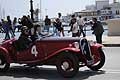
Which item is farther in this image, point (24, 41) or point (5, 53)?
point (5, 53)

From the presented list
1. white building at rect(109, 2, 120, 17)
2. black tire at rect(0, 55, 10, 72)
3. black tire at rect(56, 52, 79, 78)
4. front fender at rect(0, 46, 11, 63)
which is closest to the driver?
front fender at rect(0, 46, 11, 63)

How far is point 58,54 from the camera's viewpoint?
1073 cm

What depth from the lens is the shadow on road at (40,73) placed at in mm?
10805

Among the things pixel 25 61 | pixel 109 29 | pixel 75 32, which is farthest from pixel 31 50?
pixel 109 29

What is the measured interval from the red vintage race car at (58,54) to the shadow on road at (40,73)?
0.70ft

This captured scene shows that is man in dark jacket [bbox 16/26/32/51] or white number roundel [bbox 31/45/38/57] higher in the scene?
man in dark jacket [bbox 16/26/32/51]

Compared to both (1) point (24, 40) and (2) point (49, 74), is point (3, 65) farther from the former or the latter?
(2) point (49, 74)

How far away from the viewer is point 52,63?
11.0 metres

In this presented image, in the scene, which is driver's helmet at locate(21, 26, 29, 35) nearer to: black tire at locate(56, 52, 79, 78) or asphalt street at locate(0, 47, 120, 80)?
asphalt street at locate(0, 47, 120, 80)

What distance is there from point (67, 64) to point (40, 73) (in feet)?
3.99

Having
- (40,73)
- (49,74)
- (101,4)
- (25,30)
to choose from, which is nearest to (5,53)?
(25,30)

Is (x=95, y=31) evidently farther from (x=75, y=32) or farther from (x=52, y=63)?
(x=52, y=63)

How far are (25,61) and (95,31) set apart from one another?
861 cm

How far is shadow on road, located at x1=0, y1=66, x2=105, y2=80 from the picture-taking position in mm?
10805
